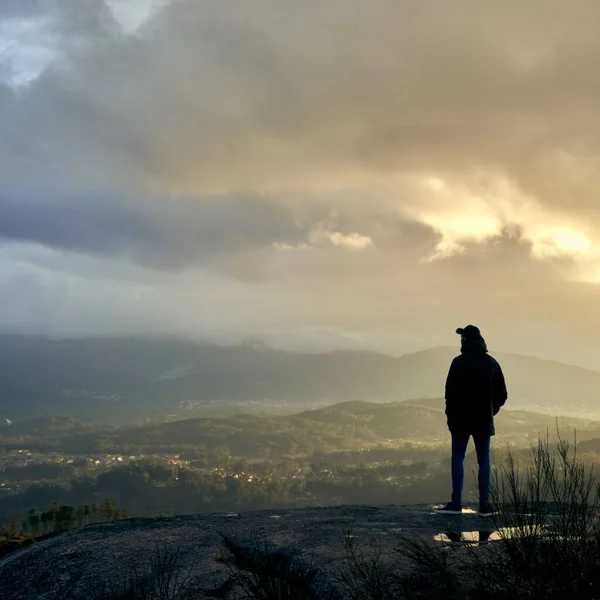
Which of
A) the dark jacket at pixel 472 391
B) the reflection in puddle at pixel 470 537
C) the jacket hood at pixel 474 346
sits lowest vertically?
the reflection in puddle at pixel 470 537

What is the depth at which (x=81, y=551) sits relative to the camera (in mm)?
9469

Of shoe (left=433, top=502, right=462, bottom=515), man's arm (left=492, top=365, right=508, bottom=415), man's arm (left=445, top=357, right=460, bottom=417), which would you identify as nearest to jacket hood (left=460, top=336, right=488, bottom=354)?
man's arm (left=445, top=357, right=460, bottom=417)

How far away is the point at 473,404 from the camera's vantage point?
11055 millimetres

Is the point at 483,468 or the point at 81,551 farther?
the point at 483,468

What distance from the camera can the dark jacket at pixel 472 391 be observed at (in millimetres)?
11023

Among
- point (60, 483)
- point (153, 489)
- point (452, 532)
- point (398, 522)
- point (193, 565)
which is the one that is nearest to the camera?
A: point (193, 565)

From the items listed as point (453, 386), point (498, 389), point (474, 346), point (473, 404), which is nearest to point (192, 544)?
point (453, 386)

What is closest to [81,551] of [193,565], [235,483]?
[193,565]

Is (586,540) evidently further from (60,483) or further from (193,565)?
(60,483)

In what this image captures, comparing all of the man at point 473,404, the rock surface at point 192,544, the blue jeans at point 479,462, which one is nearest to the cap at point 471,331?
the man at point 473,404

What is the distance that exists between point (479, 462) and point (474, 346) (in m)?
2.11

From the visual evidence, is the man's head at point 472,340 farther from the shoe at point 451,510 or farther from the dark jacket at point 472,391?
the shoe at point 451,510

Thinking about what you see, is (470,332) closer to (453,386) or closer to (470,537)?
(453,386)

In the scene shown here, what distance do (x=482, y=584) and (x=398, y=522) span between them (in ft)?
13.0
